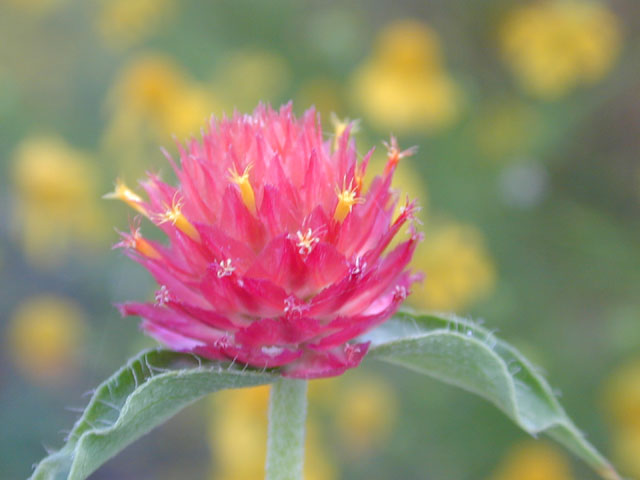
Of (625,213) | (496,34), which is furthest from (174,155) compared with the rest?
(625,213)

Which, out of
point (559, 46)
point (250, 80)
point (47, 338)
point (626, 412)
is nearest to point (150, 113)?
point (250, 80)

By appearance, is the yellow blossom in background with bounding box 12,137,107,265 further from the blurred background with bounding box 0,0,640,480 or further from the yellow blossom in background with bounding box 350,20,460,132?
the yellow blossom in background with bounding box 350,20,460,132

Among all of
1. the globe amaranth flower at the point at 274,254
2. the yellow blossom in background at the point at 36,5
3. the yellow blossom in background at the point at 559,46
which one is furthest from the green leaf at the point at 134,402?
the yellow blossom in background at the point at 36,5

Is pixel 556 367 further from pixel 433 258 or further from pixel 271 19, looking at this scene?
pixel 271 19

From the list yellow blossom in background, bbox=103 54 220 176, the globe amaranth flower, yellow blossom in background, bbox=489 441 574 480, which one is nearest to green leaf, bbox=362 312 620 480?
the globe amaranth flower

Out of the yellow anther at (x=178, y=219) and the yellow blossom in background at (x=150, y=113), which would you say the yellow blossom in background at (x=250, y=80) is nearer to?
the yellow blossom in background at (x=150, y=113)
